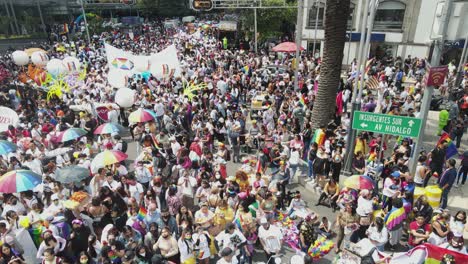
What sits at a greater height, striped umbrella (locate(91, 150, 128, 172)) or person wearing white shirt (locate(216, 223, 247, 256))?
striped umbrella (locate(91, 150, 128, 172))

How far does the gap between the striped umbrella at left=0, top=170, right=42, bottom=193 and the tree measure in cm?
835

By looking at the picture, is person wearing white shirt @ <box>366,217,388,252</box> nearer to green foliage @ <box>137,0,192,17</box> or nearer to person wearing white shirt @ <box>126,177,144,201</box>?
person wearing white shirt @ <box>126,177,144,201</box>

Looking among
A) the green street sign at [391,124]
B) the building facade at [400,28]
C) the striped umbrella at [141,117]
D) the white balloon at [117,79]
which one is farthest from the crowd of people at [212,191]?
the building facade at [400,28]

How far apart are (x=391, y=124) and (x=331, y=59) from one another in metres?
3.92

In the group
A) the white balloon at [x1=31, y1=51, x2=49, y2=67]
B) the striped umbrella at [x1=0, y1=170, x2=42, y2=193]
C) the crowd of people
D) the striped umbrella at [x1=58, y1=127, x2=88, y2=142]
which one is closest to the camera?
the crowd of people

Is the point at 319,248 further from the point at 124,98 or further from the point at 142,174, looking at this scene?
the point at 124,98

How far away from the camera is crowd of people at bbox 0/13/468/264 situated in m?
6.16

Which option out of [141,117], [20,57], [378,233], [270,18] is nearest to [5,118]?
[141,117]

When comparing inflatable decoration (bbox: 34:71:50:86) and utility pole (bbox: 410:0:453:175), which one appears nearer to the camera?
utility pole (bbox: 410:0:453:175)

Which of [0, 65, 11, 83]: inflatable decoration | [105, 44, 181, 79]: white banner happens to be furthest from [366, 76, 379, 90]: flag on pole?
[0, 65, 11, 83]: inflatable decoration

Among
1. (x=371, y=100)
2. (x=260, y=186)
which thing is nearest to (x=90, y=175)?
(x=260, y=186)

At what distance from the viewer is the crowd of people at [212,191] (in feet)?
20.2

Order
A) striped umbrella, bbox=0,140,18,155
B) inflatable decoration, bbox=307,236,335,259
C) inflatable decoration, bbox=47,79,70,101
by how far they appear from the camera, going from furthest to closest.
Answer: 1. inflatable decoration, bbox=47,79,70,101
2. striped umbrella, bbox=0,140,18,155
3. inflatable decoration, bbox=307,236,335,259

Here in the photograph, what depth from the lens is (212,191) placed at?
24.1ft
